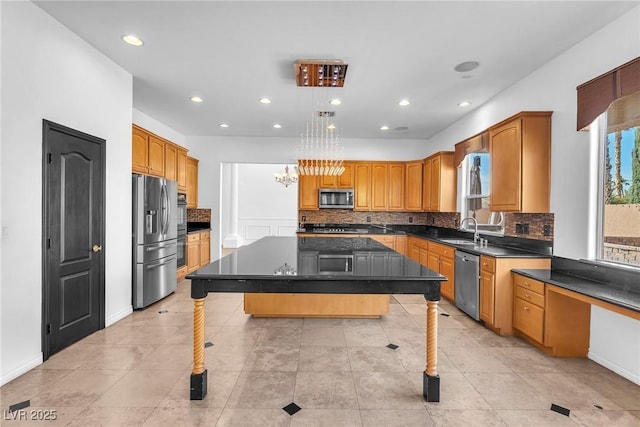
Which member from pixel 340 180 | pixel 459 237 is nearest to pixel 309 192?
pixel 340 180

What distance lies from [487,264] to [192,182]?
5540mm

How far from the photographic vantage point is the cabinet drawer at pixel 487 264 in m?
3.31

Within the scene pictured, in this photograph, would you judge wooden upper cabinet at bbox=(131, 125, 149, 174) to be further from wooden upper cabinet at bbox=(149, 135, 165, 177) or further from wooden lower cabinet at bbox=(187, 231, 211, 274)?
wooden lower cabinet at bbox=(187, 231, 211, 274)

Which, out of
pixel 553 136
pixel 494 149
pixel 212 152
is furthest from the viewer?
pixel 212 152

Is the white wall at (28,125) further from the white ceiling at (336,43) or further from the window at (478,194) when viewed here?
the window at (478,194)

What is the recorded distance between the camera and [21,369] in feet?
7.85

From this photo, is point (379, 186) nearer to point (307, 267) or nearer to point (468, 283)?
point (468, 283)

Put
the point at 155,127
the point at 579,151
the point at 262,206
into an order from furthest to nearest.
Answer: the point at 262,206 < the point at 155,127 < the point at 579,151

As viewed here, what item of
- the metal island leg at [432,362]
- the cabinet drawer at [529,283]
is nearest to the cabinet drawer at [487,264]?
the cabinet drawer at [529,283]

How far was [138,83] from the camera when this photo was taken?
12.8 ft

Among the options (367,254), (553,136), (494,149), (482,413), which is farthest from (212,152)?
(482,413)

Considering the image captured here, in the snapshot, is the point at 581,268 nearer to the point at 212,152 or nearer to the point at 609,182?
the point at 609,182

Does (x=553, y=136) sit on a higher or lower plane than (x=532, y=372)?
higher

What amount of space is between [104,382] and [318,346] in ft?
5.71
